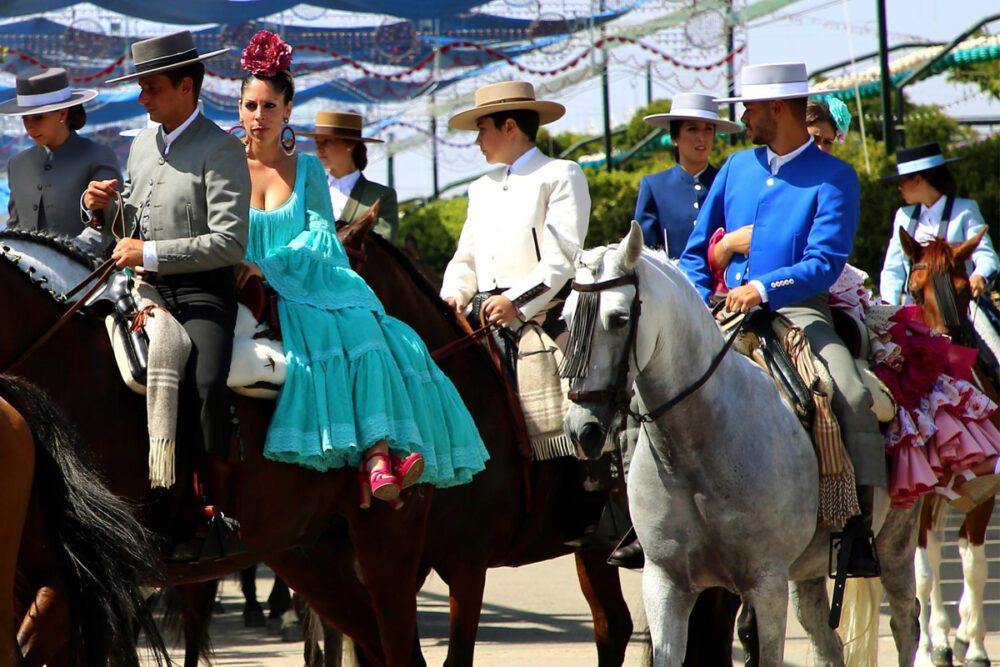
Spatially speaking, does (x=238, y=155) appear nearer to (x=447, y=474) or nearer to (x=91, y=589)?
(x=447, y=474)

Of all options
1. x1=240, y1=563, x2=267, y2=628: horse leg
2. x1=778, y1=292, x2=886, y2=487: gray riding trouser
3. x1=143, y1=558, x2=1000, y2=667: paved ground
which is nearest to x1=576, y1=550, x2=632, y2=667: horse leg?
x1=143, y1=558, x2=1000, y2=667: paved ground

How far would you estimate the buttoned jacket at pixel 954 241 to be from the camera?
892 centimetres

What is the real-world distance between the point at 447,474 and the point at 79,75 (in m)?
12.5

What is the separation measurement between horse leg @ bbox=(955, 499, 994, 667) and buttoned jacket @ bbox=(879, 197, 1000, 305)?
5.24 feet

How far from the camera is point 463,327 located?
6.41 meters

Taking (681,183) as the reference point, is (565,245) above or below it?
above

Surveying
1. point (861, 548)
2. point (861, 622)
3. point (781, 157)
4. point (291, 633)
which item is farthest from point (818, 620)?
point (291, 633)

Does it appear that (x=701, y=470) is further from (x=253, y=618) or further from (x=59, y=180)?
(x=253, y=618)

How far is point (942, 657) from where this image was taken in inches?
300

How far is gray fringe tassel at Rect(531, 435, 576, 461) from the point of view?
6285 millimetres

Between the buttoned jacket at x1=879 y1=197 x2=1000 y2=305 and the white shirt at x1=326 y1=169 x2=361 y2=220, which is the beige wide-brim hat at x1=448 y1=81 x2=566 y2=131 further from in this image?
the buttoned jacket at x1=879 y1=197 x2=1000 y2=305

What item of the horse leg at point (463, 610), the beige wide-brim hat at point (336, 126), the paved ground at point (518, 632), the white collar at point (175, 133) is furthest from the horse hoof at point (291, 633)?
the white collar at point (175, 133)

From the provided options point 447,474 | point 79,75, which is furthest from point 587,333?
point 79,75

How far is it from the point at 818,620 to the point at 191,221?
3241mm
